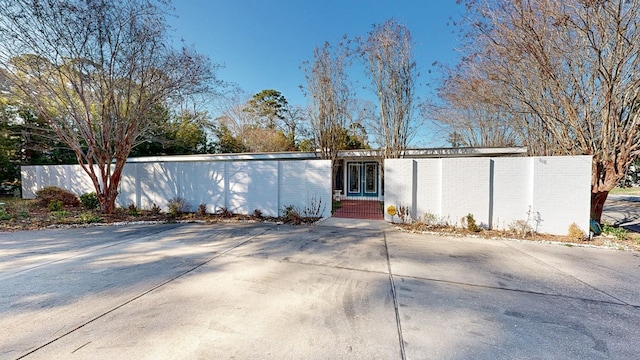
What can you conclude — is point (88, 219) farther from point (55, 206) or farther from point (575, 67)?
point (575, 67)

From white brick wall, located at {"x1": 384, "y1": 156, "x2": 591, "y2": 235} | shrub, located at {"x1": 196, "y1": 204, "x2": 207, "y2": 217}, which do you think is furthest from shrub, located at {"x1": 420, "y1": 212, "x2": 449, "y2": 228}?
shrub, located at {"x1": 196, "y1": 204, "x2": 207, "y2": 217}

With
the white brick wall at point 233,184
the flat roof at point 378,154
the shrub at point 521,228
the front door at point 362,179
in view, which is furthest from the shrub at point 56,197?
the shrub at point 521,228

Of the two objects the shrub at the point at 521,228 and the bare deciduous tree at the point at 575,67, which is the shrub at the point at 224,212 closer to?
the shrub at the point at 521,228

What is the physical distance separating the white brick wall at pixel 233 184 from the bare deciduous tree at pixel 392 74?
3.40 meters

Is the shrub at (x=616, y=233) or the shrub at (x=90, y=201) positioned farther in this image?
the shrub at (x=90, y=201)

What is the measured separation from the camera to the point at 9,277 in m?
3.45

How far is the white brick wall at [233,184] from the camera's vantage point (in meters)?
8.00

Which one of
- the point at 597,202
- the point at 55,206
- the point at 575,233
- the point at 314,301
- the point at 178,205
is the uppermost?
the point at 597,202

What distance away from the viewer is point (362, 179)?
13.9 m

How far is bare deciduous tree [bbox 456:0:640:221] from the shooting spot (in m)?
5.53

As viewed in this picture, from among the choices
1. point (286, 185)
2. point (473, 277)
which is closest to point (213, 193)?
point (286, 185)

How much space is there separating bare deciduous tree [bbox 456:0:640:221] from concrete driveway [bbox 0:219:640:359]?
318cm

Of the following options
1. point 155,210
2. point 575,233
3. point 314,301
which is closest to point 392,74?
point 575,233

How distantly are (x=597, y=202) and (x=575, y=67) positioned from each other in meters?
3.71
